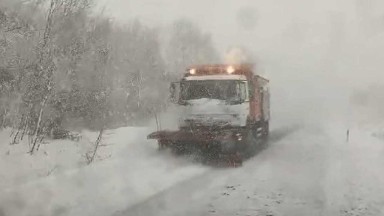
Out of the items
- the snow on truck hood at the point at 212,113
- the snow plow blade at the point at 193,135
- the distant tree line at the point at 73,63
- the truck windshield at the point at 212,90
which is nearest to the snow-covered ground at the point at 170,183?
the snow plow blade at the point at 193,135

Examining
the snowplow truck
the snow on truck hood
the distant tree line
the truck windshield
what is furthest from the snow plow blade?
the distant tree line

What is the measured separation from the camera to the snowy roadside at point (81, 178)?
582cm

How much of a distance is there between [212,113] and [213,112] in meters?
0.04

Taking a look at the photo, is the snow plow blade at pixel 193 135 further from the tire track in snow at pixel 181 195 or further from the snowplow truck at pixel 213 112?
the tire track in snow at pixel 181 195

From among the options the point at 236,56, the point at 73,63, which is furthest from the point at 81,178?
the point at 236,56

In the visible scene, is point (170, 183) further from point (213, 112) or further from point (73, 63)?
point (213, 112)

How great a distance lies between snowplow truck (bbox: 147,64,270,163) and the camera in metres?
10.2

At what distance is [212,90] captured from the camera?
431 inches

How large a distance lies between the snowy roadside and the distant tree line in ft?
1.73

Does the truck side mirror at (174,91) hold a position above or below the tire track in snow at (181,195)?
above

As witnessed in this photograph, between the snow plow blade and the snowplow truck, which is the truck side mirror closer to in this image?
the snowplow truck

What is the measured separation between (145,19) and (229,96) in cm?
379

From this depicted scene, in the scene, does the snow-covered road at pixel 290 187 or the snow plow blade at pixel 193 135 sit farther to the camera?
the snow plow blade at pixel 193 135

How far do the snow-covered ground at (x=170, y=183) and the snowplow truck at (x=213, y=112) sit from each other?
1.46ft
